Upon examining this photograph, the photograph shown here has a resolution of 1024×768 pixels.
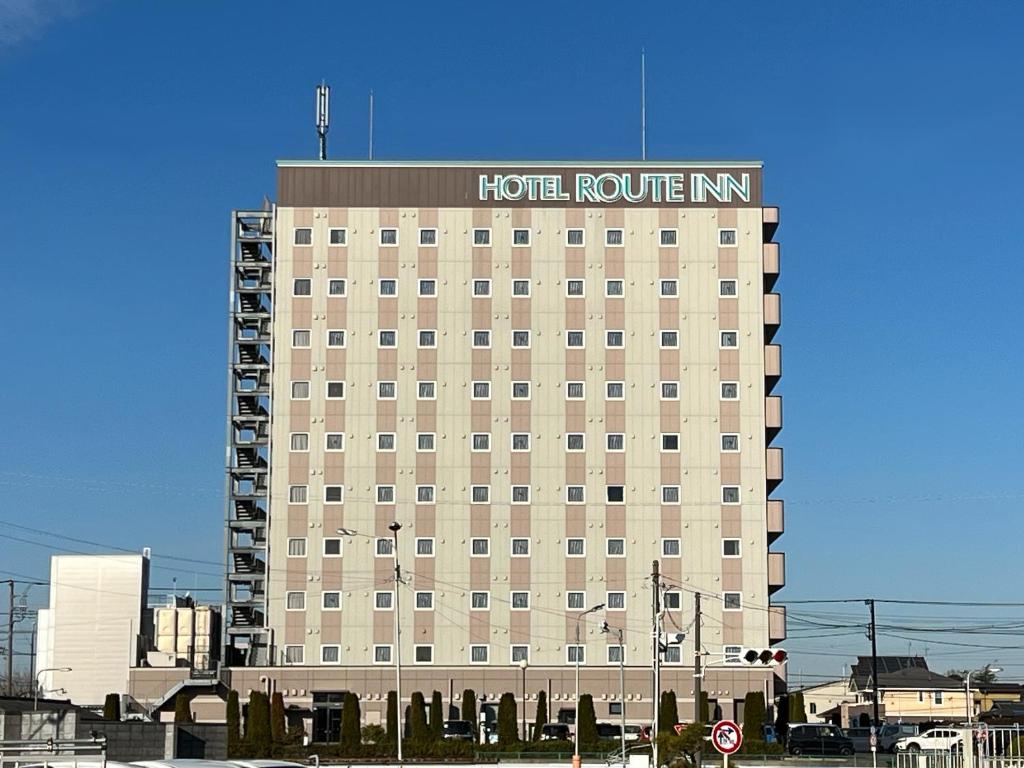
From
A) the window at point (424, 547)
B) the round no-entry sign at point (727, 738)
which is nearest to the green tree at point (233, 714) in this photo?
the window at point (424, 547)

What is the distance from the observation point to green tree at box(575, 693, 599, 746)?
9206cm

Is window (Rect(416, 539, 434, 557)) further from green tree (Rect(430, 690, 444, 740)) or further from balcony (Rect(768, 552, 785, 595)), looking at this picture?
balcony (Rect(768, 552, 785, 595))

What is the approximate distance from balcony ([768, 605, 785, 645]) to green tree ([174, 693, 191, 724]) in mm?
38588

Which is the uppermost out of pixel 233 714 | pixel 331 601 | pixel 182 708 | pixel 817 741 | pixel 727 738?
pixel 331 601

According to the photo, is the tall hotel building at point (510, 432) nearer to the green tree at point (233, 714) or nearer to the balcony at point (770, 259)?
the balcony at point (770, 259)

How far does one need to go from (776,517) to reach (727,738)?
2910 inches

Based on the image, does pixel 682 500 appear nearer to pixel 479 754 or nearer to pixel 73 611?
pixel 479 754

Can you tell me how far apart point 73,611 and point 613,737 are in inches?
3317

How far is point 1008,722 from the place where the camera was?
69688 millimetres

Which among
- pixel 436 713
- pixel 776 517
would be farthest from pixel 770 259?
pixel 436 713

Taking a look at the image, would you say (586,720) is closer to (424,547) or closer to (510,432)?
(424,547)

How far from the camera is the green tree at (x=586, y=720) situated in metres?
92.1

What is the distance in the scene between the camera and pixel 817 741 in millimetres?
82500

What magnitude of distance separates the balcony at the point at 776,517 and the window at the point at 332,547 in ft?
96.2
